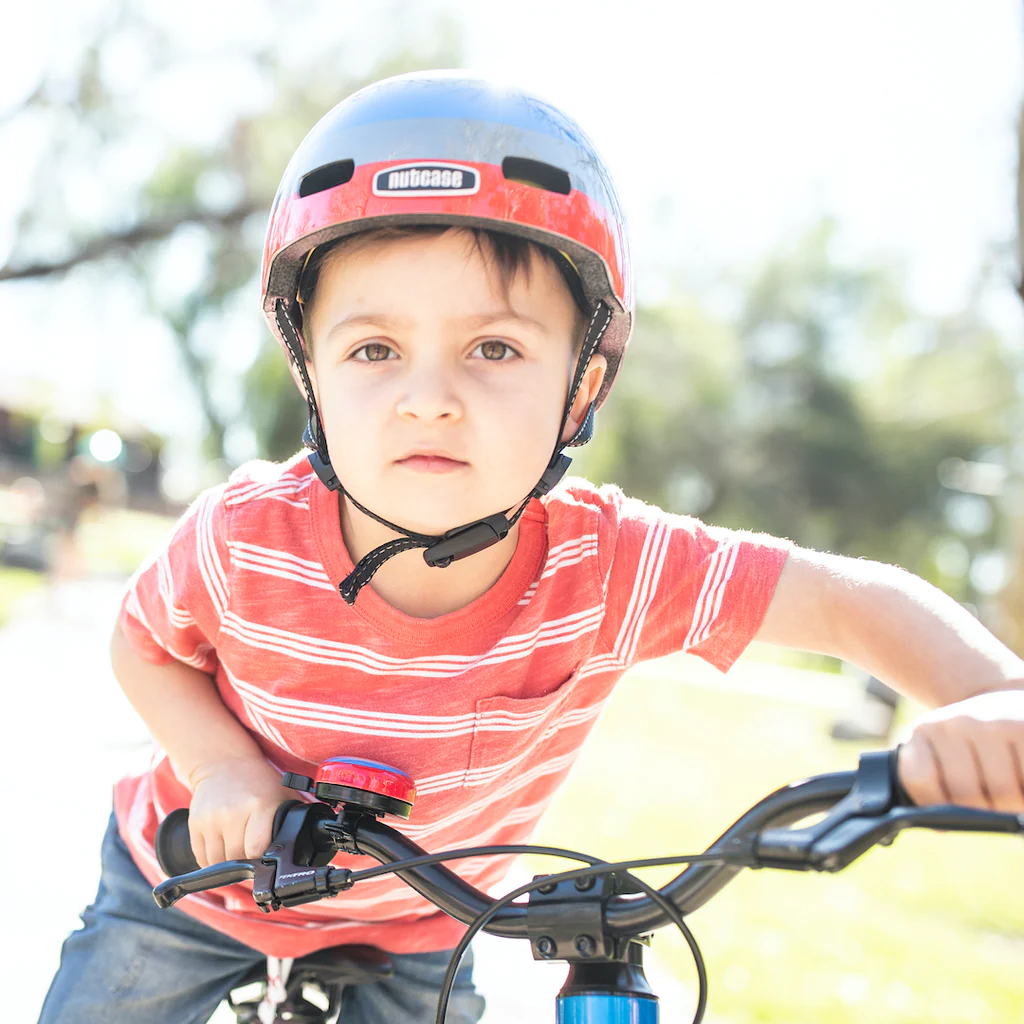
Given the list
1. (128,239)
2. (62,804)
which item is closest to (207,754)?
(62,804)

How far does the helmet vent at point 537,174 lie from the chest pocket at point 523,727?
3.00 ft

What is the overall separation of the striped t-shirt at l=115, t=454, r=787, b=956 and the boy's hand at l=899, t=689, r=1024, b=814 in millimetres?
594

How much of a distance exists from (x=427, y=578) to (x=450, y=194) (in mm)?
706

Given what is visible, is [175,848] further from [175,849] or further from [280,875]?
[280,875]

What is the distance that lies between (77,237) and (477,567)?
1517 centimetres

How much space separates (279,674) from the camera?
1966 mm

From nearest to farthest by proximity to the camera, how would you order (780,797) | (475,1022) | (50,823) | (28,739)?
(780,797) → (475,1022) → (50,823) → (28,739)

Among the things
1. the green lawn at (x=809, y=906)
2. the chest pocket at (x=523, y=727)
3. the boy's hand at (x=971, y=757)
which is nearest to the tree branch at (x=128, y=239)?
the green lawn at (x=809, y=906)

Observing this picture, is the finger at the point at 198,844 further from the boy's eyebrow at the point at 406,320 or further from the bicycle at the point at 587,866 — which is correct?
the boy's eyebrow at the point at 406,320

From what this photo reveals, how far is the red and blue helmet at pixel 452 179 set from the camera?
75.1 inches

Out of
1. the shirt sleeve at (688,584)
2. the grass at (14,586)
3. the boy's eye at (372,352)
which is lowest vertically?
the shirt sleeve at (688,584)

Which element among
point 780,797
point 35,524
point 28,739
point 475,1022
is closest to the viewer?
point 780,797

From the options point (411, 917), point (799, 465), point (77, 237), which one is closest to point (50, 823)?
point (411, 917)

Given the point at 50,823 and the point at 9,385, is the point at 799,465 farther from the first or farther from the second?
the point at 50,823
